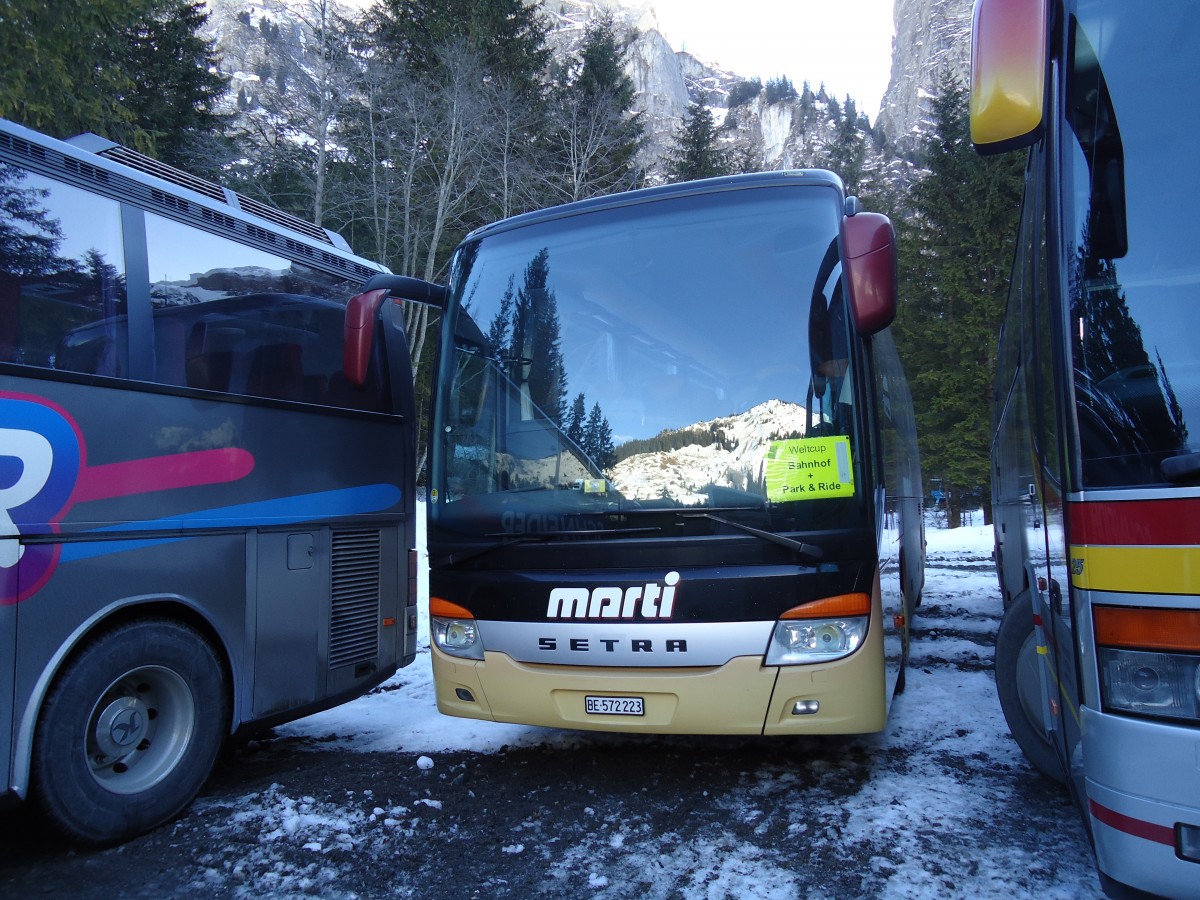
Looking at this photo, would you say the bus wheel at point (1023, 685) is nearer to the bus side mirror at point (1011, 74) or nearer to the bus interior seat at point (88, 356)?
the bus side mirror at point (1011, 74)

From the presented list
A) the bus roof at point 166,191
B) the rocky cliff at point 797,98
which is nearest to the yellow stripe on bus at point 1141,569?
the bus roof at point 166,191

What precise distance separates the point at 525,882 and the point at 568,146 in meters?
27.9

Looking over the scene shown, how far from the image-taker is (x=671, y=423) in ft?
13.6

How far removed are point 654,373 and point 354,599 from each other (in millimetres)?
2330

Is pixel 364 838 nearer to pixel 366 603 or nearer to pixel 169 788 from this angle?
pixel 169 788

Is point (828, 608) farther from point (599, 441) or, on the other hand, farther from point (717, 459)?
point (599, 441)

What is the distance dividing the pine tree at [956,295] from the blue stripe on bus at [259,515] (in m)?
25.2

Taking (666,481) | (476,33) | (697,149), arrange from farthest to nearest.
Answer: (697,149) → (476,33) → (666,481)

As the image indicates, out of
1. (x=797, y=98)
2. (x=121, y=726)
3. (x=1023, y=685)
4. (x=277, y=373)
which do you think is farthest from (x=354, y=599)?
(x=797, y=98)

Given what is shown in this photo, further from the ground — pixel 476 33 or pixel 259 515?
pixel 476 33

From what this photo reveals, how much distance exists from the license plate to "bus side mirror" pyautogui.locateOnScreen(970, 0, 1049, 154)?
9.13 feet

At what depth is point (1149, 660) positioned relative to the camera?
2.19m

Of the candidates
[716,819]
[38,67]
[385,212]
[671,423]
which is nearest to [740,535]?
[671,423]

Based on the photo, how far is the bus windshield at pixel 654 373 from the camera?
3.97 m
